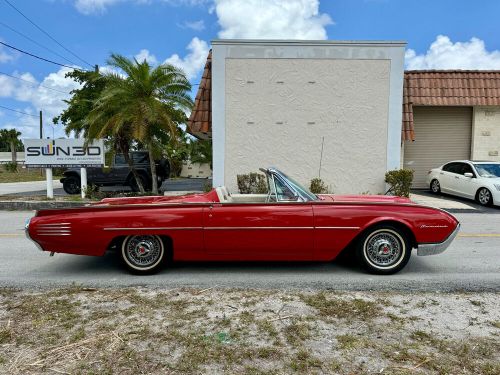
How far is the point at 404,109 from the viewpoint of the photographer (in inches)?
540

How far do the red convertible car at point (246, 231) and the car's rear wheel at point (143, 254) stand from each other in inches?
0.5

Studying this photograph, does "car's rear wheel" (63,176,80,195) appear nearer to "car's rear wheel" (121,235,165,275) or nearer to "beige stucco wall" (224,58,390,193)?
"beige stucco wall" (224,58,390,193)

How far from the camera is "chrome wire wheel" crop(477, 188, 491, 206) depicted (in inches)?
462

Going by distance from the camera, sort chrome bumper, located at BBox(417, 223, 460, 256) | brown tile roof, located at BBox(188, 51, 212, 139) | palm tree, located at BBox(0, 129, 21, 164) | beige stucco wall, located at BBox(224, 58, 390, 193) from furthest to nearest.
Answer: palm tree, located at BBox(0, 129, 21, 164) → brown tile roof, located at BBox(188, 51, 212, 139) → beige stucco wall, located at BBox(224, 58, 390, 193) → chrome bumper, located at BBox(417, 223, 460, 256)

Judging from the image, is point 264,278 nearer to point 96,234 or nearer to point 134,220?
point 134,220

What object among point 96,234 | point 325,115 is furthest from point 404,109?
point 96,234

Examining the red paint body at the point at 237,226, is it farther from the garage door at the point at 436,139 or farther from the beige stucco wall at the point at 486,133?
the beige stucco wall at the point at 486,133

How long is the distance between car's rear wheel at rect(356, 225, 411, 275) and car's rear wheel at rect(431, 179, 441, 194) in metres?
10.5

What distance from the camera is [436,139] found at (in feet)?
52.1

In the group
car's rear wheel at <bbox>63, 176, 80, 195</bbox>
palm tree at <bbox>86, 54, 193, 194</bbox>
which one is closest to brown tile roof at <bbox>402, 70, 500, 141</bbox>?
palm tree at <bbox>86, 54, 193, 194</bbox>

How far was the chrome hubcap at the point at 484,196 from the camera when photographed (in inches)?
464

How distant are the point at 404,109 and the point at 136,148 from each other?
9670 mm

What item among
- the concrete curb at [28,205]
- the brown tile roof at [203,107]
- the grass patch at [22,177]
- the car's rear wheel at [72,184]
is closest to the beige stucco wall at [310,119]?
the brown tile roof at [203,107]

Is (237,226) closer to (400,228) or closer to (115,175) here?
(400,228)
